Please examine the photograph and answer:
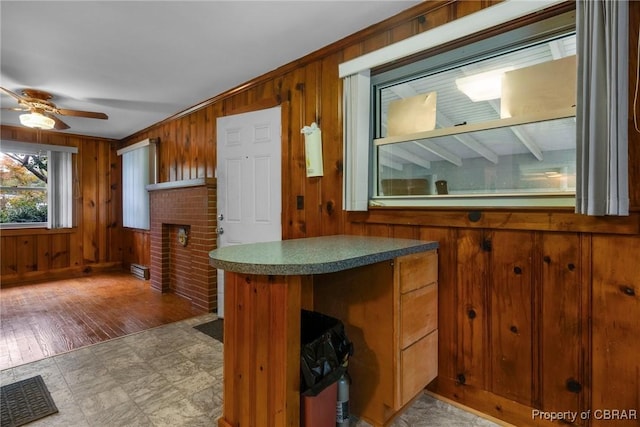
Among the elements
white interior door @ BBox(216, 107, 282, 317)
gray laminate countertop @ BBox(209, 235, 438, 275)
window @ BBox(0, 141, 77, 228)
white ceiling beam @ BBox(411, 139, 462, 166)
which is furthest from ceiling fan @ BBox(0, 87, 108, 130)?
white ceiling beam @ BBox(411, 139, 462, 166)

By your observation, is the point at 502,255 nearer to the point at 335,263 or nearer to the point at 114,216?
the point at 335,263

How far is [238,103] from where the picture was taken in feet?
11.2

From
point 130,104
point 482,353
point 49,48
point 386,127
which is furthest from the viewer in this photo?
point 130,104

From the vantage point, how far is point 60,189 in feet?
16.9

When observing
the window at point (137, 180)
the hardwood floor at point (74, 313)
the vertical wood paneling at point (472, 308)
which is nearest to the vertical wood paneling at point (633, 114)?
the vertical wood paneling at point (472, 308)

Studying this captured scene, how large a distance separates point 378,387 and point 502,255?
96 centimetres

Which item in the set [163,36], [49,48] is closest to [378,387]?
[163,36]

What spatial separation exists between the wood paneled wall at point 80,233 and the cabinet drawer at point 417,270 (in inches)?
230

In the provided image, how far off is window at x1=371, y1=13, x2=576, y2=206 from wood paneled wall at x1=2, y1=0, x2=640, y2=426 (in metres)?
0.16

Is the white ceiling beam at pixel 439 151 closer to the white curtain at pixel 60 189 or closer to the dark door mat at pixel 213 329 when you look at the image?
the dark door mat at pixel 213 329

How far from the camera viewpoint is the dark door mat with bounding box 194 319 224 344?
9.46 feet

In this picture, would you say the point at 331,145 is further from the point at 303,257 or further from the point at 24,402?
the point at 24,402

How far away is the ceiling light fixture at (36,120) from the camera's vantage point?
10.1 ft

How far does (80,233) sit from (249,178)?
413 centimetres
